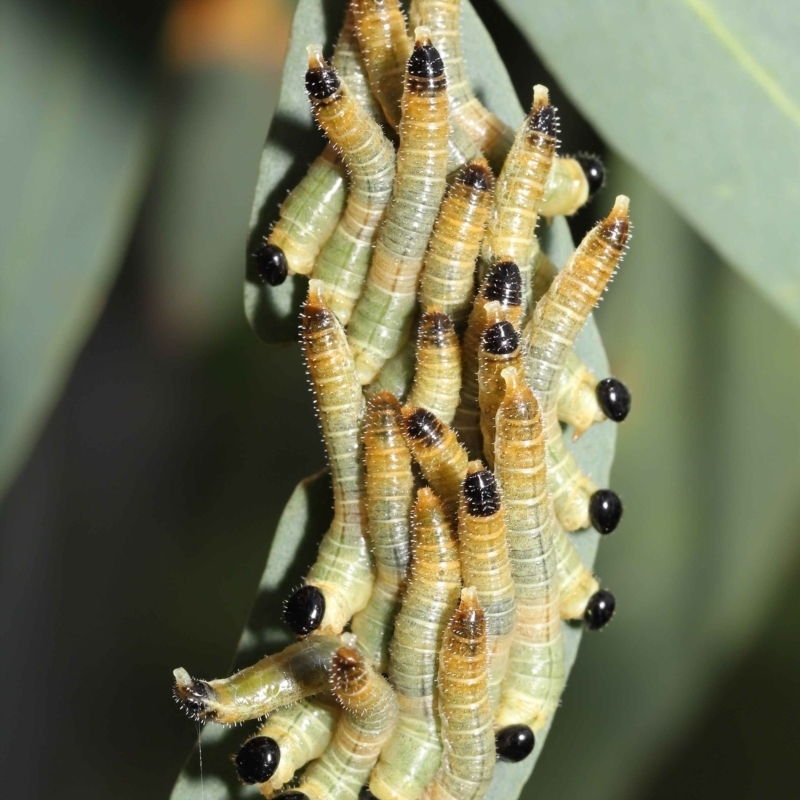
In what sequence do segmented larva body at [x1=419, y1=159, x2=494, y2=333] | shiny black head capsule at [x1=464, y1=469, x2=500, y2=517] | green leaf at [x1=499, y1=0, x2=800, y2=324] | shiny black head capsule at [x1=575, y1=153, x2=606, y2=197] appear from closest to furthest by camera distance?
shiny black head capsule at [x1=464, y1=469, x2=500, y2=517] < segmented larva body at [x1=419, y1=159, x2=494, y2=333] < green leaf at [x1=499, y1=0, x2=800, y2=324] < shiny black head capsule at [x1=575, y1=153, x2=606, y2=197]

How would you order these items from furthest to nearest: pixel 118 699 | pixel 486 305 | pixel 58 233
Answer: pixel 118 699 → pixel 58 233 → pixel 486 305

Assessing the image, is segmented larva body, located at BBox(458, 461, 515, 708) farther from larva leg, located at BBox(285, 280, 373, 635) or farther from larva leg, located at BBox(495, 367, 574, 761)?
larva leg, located at BBox(285, 280, 373, 635)

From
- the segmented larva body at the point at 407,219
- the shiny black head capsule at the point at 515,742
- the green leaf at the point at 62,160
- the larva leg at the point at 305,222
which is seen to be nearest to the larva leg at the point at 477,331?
the segmented larva body at the point at 407,219

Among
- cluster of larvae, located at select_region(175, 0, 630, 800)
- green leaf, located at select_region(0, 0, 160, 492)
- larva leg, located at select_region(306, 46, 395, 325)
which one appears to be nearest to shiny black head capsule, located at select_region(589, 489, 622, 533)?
cluster of larvae, located at select_region(175, 0, 630, 800)

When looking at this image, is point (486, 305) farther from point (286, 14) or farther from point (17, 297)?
point (286, 14)

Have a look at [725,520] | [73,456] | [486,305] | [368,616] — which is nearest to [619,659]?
[725,520]

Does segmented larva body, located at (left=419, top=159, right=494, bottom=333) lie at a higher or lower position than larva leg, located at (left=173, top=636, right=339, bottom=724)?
higher

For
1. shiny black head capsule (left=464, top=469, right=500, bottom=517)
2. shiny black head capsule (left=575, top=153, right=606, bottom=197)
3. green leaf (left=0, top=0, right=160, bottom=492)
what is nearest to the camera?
shiny black head capsule (left=464, top=469, right=500, bottom=517)
